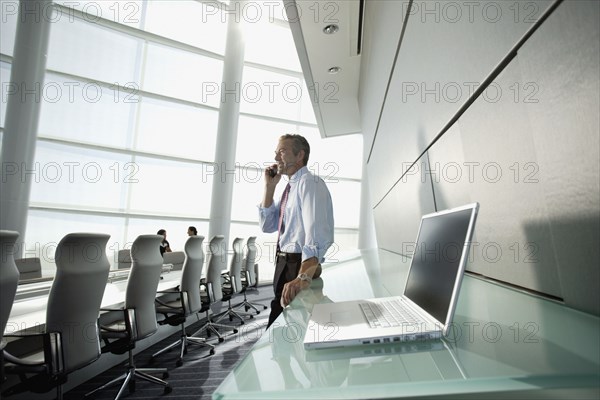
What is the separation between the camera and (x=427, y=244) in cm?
84

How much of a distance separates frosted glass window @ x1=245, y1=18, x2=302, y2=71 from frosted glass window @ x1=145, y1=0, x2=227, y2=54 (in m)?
0.88

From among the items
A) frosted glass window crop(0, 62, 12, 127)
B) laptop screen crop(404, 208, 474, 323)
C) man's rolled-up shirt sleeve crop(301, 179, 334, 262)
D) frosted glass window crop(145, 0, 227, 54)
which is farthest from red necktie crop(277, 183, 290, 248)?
frosted glass window crop(145, 0, 227, 54)

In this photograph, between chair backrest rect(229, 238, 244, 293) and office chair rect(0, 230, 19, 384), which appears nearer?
office chair rect(0, 230, 19, 384)

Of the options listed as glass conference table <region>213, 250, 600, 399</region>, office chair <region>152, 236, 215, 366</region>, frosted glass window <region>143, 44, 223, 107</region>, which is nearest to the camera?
glass conference table <region>213, 250, 600, 399</region>

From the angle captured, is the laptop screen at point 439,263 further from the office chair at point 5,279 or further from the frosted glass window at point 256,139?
the frosted glass window at point 256,139

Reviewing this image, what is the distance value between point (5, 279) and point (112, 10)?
7.02 meters

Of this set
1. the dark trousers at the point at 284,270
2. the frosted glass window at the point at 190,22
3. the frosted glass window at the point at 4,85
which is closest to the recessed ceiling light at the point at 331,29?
the dark trousers at the point at 284,270

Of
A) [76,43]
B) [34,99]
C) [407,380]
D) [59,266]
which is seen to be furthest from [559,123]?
[76,43]

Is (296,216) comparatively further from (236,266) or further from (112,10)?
(112,10)

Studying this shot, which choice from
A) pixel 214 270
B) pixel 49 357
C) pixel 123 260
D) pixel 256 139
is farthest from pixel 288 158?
pixel 256 139

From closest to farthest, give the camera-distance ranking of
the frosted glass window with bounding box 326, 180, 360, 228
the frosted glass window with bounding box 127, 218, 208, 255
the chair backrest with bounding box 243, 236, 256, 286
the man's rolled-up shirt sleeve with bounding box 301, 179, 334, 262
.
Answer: the man's rolled-up shirt sleeve with bounding box 301, 179, 334, 262
the chair backrest with bounding box 243, 236, 256, 286
the frosted glass window with bounding box 127, 218, 208, 255
the frosted glass window with bounding box 326, 180, 360, 228

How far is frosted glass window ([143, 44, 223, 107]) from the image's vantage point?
726cm

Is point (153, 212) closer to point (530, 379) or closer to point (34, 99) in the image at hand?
point (34, 99)

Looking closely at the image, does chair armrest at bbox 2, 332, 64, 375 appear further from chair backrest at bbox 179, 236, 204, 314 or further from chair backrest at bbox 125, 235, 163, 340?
chair backrest at bbox 179, 236, 204, 314
